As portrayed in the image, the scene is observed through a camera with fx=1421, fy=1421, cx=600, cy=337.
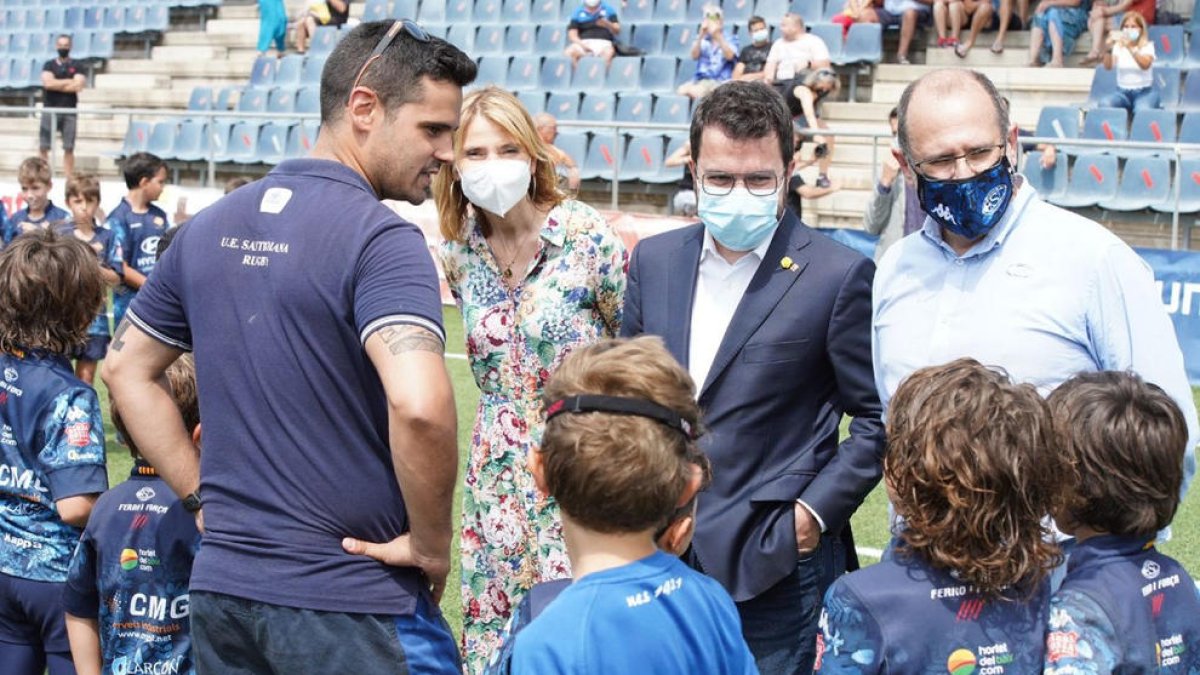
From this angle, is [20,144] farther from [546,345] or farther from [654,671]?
[654,671]

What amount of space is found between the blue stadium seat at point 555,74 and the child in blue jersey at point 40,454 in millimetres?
14875

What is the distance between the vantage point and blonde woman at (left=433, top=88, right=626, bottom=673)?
3996 millimetres

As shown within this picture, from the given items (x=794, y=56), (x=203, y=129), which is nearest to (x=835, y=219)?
(x=794, y=56)

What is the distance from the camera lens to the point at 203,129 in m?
19.5

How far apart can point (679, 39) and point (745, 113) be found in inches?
610

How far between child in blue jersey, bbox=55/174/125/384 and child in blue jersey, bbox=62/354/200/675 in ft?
20.2

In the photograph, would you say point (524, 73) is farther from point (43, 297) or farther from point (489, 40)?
point (43, 297)

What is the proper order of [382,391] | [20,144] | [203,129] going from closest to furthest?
[382,391], [203,129], [20,144]

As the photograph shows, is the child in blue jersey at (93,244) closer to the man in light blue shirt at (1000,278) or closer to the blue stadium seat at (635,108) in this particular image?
the man in light blue shirt at (1000,278)

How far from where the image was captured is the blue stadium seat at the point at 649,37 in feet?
61.0

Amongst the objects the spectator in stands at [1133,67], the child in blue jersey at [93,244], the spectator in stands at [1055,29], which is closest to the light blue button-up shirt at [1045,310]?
the child in blue jersey at [93,244]

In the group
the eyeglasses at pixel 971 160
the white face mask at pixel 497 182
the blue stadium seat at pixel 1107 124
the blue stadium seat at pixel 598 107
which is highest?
the eyeglasses at pixel 971 160

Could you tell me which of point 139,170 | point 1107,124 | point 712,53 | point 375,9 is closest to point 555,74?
point 712,53

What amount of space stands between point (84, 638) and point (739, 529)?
1705mm
